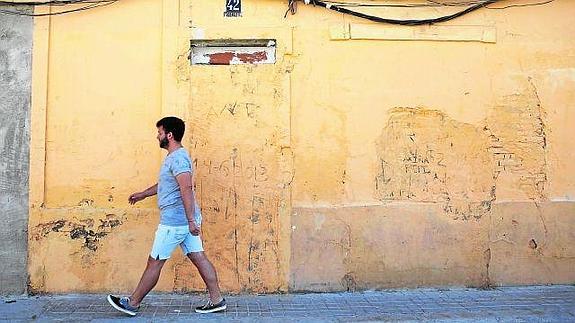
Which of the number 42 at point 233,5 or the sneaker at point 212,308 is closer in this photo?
the sneaker at point 212,308

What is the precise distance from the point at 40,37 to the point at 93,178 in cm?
157

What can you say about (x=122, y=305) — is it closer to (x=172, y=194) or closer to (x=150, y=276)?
(x=150, y=276)

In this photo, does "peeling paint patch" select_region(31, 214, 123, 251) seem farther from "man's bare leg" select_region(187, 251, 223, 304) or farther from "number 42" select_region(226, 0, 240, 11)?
"number 42" select_region(226, 0, 240, 11)

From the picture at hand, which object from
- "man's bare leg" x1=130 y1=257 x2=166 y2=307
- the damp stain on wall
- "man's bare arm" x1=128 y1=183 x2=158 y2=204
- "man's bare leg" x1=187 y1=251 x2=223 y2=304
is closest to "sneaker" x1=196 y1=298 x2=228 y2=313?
"man's bare leg" x1=187 y1=251 x2=223 y2=304

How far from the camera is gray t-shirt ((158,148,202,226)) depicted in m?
4.95

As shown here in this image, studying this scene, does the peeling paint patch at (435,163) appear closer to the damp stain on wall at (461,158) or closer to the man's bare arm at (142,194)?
the damp stain on wall at (461,158)

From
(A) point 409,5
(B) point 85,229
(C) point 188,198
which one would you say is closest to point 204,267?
(C) point 188,198

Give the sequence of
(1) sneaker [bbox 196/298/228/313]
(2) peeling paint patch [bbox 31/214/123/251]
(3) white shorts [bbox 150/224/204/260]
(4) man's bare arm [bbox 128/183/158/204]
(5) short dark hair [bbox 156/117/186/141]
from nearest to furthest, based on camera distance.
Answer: (3) white shorts [bbox 150/224/204/260], (5) short dark hair [bbox 156/117/186/141], (1) sneaker [bbox 196/298/228/313], (4) man's bare arm [bbox 128/183/158/204], (2) peeling paint patch [bbox 31/214/123/251]

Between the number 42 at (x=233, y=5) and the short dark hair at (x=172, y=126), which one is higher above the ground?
the number 42 at (x=233, y=5)

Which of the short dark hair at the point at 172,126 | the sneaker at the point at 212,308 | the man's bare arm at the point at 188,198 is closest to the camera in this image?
the man's bare arm at the point at 188,198

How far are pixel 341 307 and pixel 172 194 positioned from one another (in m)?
1.94

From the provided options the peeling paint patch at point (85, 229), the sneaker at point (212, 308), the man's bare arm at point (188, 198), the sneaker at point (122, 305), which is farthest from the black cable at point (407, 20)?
the sneaker at point (122, 305)

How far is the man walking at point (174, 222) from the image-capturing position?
16.0 ft

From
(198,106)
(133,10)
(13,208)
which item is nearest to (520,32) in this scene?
(198,106)
